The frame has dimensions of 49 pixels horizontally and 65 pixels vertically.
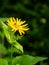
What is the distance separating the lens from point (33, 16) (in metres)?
4.68

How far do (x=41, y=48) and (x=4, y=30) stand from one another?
293cm

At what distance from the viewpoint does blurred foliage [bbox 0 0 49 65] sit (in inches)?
173

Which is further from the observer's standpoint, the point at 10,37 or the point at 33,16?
the point at 33,16

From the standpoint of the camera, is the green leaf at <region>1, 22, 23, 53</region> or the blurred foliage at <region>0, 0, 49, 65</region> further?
the blurred foliage at <region>0, 0, 49, 65</region>

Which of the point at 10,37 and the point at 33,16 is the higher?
the point at 33,16

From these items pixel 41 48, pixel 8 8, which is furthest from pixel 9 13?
pixel 41 48

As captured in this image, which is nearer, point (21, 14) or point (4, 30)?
point (4, 30)

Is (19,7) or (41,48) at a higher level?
(19,7)

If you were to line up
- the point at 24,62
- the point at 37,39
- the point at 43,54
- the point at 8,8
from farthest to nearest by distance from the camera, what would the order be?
the point at 8,8
the point at 37,39
the point at 43,54
the point at 24,62

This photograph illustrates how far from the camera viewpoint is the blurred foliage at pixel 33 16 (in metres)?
4.38

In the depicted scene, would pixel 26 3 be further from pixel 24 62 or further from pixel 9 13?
pixel 24 62

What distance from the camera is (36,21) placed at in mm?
4680

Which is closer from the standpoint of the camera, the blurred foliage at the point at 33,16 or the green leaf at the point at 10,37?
the green leaf at the point at 10,37

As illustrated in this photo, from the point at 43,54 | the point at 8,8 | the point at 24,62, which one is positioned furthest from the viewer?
the point at 8,8
